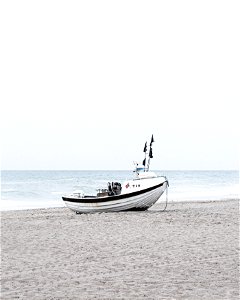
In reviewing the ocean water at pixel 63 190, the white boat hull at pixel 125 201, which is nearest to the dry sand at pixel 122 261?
the white boat hull at pixel 125 201

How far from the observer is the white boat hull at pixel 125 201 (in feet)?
88.8

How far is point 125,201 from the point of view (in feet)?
89.0

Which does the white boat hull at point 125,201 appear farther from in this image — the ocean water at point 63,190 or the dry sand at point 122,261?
the ocean water at point 63,190

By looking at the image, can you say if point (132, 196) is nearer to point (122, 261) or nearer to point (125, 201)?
point (125, 201)

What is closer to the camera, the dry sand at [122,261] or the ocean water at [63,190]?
the dry sand at [122,261]

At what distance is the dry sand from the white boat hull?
236 inches

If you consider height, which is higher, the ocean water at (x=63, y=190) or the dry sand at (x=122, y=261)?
the dry sand at (x=122, y=261)

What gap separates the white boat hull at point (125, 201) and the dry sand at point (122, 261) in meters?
6.00

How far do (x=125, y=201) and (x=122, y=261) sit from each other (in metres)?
14.9

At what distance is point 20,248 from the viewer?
14.8 m

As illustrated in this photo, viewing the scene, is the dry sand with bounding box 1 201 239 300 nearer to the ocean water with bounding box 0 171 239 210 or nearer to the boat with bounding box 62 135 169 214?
the boat with bounding box 62 135 169 214

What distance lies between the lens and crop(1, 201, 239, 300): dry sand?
361 inches

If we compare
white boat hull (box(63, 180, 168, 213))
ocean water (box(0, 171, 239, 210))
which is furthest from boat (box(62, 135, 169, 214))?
ocean water (box(0, 171, 239, 210))

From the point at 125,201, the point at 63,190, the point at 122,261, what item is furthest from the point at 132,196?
the point at 63,190
